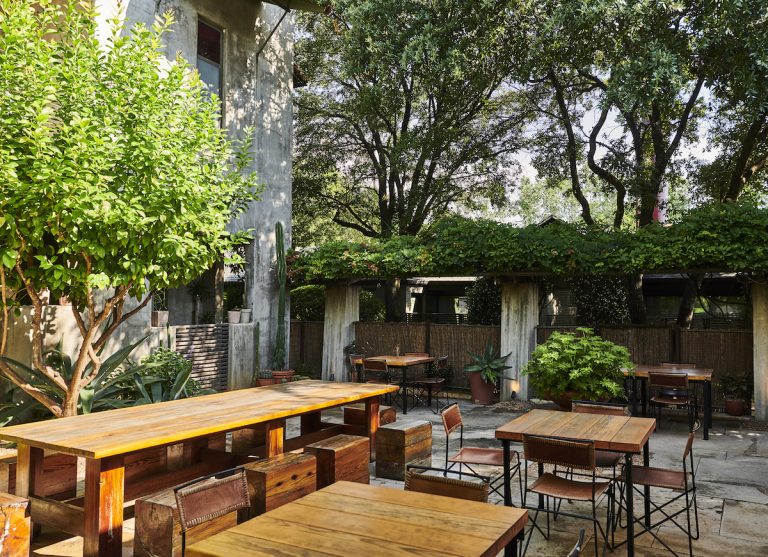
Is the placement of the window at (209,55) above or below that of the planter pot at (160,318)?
above

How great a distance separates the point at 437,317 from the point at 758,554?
54.8ft

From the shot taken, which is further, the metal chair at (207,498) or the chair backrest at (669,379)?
the chair backrest at (669,379)

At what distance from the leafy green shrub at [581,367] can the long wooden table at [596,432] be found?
12.3ft

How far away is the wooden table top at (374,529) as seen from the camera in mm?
2535

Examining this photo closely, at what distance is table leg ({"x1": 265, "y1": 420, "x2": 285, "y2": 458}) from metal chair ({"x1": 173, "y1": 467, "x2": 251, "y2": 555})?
1683mm

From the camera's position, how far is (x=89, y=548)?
3.87 meters

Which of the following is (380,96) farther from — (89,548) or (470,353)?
(89,548)

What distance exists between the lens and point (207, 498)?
3287 mm

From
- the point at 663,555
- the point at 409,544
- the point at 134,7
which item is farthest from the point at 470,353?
the point at 409,544

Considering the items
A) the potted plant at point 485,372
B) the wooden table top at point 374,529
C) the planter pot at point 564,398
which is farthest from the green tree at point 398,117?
the wooden table top at point 374,529

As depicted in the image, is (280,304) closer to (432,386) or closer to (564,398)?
(432,386)

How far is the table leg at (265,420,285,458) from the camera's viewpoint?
17.3ft

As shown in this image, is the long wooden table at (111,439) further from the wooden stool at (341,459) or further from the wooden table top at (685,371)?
the wooden table top at (685,371)

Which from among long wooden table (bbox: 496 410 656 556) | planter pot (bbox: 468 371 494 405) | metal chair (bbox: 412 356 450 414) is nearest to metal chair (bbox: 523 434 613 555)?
long wooden table (bbox: 496 410 656 556)
